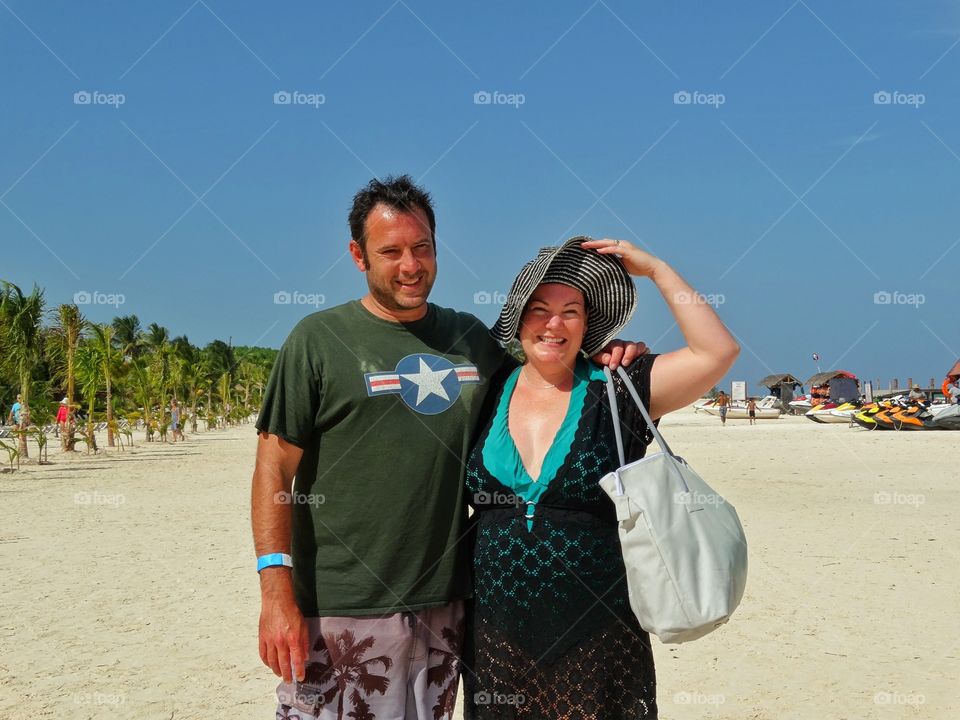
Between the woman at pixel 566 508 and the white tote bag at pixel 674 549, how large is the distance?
22 centimetres

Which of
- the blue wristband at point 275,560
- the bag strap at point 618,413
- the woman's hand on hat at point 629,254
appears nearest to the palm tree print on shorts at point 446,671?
the blue wristband at point 275,560

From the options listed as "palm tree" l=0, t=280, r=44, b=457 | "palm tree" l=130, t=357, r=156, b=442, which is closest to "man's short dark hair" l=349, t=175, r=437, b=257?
"palm tree" l=0, t=280, r=44, b=457

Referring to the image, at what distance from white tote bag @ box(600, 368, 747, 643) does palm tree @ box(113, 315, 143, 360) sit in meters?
42.9

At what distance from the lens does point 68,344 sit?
1158 inches

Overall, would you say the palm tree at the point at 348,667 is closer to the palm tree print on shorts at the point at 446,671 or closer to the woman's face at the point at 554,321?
the palm tree print on shorts at the point at 446,671

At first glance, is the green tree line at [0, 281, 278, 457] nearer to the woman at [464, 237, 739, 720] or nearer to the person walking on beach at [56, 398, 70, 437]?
the person walking on beach at [56, 398, 70, 437]

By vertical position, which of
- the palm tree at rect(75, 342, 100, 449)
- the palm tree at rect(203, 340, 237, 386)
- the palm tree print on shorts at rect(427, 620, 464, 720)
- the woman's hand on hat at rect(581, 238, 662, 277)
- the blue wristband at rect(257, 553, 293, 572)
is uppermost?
the palm tree at rect(203, 340, 237, 386)

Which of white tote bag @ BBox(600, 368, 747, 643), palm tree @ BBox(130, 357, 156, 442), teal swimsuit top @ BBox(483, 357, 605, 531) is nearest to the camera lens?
white tote bag @ BBox(600, 368, 747, 643)

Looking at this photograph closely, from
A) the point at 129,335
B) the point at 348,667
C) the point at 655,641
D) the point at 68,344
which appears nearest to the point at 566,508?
the point at 348,667

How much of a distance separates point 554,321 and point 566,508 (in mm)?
606

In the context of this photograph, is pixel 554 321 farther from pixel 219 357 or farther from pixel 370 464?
pixel 219 357

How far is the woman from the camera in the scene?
9.53 feet

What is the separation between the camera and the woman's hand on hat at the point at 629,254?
121 inches

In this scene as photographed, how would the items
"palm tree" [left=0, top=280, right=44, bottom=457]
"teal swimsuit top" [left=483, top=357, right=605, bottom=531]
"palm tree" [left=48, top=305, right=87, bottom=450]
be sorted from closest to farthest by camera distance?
"teal swimsuit top" [left=483, top=357, right=605, bottom=531], "palm tree" [left=0, top=280, right=44, bottom=457], "palm tree" [left=48, top=305, right=87, bottom=450]
